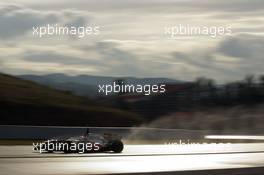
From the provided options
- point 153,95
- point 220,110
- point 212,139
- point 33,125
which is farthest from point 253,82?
point 33,125

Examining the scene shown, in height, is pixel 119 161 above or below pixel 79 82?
below

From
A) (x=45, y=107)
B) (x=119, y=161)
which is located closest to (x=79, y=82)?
(x=45, y=107)

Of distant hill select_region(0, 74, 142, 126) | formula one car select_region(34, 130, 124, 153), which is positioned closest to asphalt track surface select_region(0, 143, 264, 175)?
formula one car select_region(34, 130, 124, 153)

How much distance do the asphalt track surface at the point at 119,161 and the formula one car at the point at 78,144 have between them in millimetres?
235

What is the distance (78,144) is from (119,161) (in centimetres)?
351

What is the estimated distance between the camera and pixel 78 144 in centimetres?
1071

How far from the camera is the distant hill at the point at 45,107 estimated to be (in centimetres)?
1020

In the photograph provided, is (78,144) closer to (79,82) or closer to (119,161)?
(79,82)

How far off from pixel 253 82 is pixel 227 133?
1.62 metres

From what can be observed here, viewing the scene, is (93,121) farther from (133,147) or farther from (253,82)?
(253,82)

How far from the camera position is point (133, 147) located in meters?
13.7

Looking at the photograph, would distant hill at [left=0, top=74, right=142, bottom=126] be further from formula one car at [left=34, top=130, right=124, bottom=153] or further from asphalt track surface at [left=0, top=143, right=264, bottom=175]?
asphalt track surface at [left=0, top=143, right=264, bottom=175]

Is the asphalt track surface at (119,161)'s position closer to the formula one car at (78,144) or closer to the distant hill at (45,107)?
the formula one car at (78,144)

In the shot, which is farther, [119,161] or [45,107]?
[119,161]
